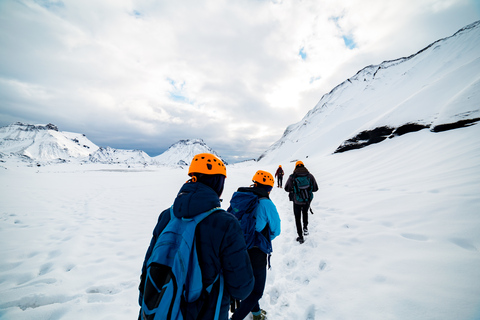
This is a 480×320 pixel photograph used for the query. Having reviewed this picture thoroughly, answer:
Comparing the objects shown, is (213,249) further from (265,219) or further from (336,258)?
(336,258)

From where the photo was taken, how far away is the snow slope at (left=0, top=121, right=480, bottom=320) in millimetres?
2936

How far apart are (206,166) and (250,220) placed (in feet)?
4.55

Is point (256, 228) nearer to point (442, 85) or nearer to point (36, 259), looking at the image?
point (36, 259)

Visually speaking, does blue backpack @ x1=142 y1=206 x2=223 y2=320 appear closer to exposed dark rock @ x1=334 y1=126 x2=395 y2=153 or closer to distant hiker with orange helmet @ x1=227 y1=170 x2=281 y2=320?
distant hiker with orange helmet @ x1=227 y1=170 x2=281 y2=320

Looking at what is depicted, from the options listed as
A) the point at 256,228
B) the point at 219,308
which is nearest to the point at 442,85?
the point at 256,228

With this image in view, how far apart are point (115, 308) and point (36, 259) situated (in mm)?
3307

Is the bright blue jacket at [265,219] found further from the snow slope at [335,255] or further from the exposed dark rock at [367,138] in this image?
the exposed dark rock at [367,138]

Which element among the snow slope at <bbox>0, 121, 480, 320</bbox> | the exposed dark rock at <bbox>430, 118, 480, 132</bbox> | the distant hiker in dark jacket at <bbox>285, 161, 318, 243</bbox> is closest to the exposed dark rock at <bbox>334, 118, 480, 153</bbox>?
the exposed dark rock at <bbox>430, 118, 480, 132</bbox>

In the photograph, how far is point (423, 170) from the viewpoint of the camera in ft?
25.9

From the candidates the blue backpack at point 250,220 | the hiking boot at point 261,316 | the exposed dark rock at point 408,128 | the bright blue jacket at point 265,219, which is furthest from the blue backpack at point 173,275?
the exposed dark rock at point 408,128

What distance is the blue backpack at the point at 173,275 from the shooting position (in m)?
1.41

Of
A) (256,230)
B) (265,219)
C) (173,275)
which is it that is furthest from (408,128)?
(173,275)

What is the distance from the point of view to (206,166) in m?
2.05

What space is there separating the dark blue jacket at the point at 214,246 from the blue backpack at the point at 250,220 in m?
0.96
